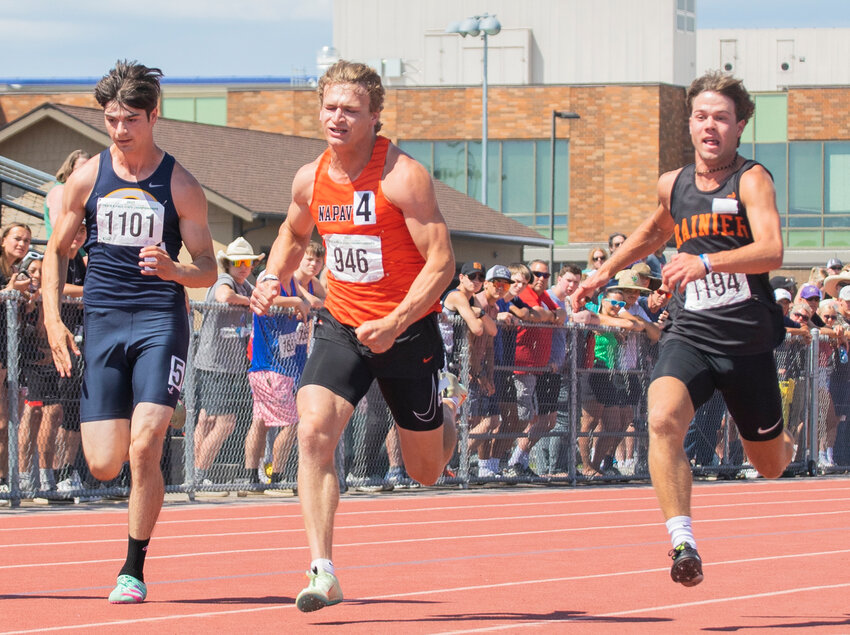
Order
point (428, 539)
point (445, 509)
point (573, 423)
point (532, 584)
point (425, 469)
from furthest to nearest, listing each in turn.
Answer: point (573, 423) < point (445, 509) < point (428, 539) < point (532, 584) < point (425, 469)

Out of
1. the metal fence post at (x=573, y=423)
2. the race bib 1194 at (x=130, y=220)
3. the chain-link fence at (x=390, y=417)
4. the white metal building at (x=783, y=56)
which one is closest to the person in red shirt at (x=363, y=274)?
the race bib 1194 at (x=130, y=220)

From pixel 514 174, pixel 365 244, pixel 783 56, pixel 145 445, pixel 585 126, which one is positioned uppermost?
pixel 783 56

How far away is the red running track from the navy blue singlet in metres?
1.47

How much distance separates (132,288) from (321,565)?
1800 mm

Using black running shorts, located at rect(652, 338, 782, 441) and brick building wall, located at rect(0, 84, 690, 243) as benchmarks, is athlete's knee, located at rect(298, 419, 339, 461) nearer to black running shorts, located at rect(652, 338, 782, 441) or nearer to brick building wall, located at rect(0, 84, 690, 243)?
black running shorts, located at rect(652, 338, 782, 441)

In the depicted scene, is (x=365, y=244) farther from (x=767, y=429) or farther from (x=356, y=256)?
(x=767, y=429)

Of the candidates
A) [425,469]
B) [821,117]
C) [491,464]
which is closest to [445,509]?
[491,464]

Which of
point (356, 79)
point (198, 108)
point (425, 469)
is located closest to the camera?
point (356, 79)

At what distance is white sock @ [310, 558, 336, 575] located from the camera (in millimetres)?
6352

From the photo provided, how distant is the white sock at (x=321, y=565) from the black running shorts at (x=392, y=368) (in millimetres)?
784

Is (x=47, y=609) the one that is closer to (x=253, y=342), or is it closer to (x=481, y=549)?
(x=481, y=549)

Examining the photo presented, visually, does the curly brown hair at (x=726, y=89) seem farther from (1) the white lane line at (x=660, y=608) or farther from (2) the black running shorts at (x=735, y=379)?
(1) the white lane line at (x=660, y=608)

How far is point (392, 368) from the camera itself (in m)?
7.00

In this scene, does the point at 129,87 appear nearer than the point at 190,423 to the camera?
Yes
